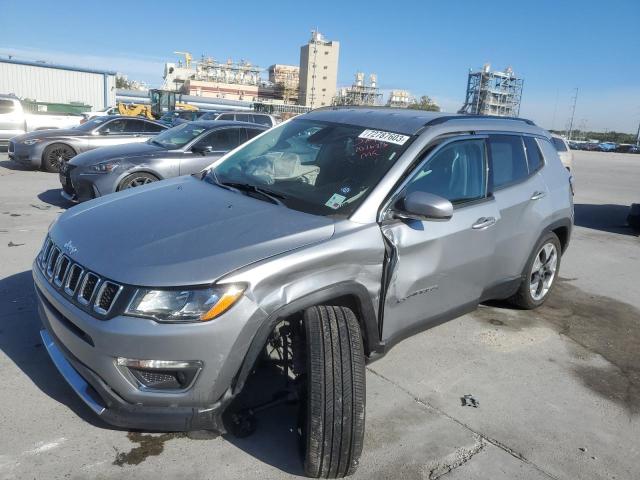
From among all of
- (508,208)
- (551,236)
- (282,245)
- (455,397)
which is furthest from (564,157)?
(282,245)

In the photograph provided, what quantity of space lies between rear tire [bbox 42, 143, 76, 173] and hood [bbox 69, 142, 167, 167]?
14.7ft

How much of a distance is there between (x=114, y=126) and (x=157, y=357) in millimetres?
11736

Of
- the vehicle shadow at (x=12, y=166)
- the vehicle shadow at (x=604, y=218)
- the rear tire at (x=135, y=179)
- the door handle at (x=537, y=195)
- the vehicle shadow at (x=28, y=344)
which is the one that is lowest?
the vehicle shadow at (x=12, y=166)

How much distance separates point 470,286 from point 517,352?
2.96 ft

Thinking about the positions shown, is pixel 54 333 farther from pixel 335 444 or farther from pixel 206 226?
pixel 335 444

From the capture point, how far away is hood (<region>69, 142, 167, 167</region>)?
7.91 m

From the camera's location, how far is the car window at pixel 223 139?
879 cm

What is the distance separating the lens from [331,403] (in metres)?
2.43

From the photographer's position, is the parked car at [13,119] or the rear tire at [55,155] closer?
the rear tire at [55,155]

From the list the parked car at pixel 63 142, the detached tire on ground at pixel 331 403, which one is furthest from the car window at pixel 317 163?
A: the parked car at pixel 63 142

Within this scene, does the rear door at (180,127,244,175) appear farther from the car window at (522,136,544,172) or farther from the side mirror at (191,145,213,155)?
the car window at (522,136,544,172)

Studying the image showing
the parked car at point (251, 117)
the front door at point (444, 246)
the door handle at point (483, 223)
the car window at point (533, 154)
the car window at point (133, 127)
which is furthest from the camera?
the parked car at point (251, 117)

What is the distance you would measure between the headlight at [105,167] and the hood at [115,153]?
0.10 metres

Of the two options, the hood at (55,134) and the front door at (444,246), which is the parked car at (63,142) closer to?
the hood at (55,134)
